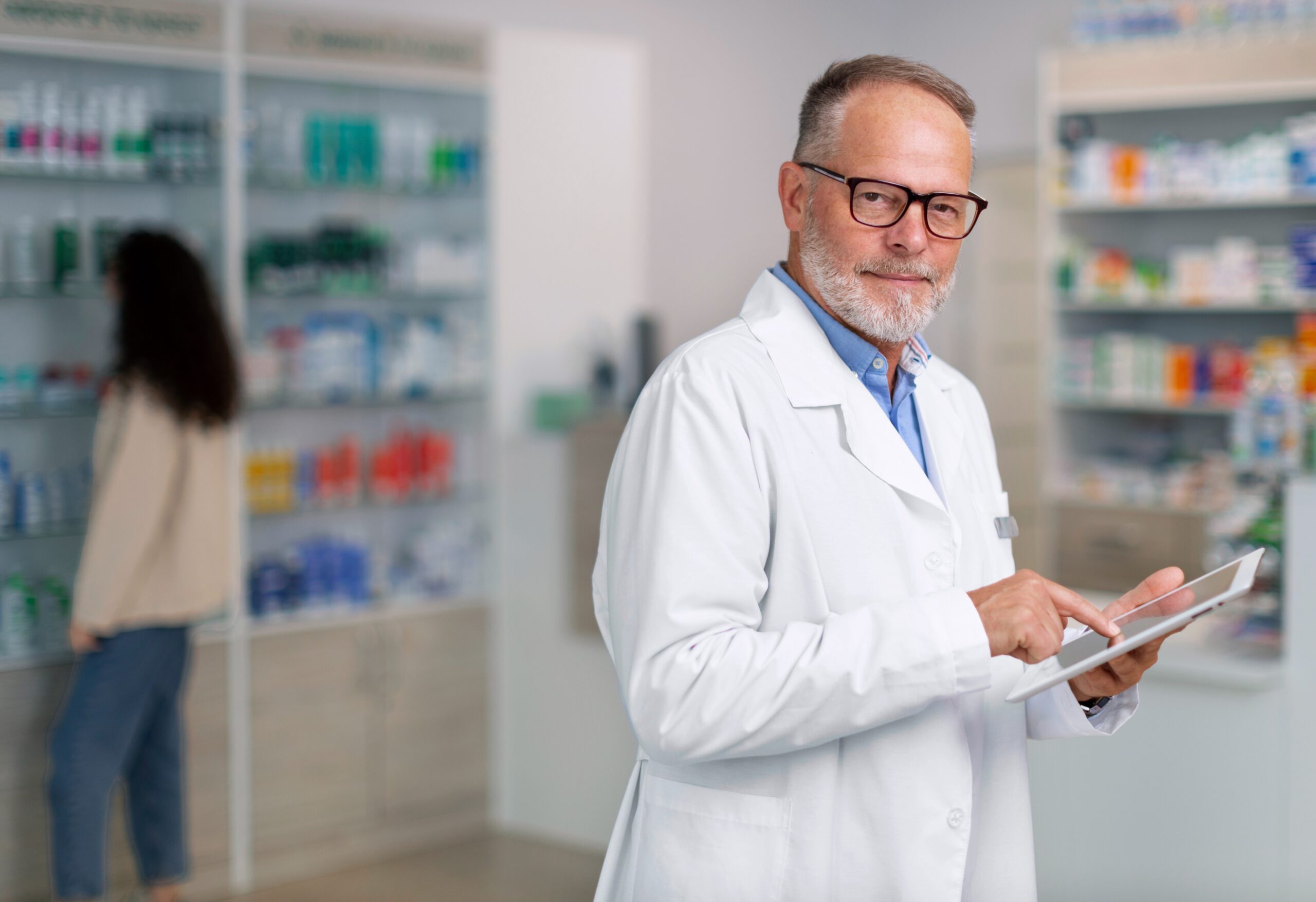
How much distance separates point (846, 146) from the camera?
1.36 metres

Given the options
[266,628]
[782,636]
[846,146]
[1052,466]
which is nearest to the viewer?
[782,636]

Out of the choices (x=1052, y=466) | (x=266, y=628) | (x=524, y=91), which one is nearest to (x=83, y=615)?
(x=266, y=628)

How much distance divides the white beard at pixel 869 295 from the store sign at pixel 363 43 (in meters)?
3.12

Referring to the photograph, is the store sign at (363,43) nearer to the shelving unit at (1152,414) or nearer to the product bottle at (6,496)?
the product bottle at (6,496)

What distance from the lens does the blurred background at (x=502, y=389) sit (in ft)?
9.82

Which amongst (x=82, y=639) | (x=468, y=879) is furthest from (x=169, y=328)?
(x=468, y=879)

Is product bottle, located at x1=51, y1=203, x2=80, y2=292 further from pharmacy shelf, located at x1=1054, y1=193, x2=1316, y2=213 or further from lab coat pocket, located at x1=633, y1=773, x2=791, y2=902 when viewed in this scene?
pharmacy shelf, located at x1=1054, y1=193, x2=1316, y2=213

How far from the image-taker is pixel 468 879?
163 inches

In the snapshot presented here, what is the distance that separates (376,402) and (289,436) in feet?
1.01

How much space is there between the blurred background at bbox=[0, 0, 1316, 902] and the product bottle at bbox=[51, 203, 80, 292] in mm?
14

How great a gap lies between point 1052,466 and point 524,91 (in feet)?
9.08

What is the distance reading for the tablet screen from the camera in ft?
4.20

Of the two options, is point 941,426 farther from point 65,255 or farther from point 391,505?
point 391,505

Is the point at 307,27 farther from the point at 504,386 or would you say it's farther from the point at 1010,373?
the point at 1010,373
